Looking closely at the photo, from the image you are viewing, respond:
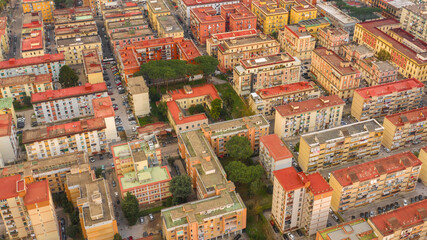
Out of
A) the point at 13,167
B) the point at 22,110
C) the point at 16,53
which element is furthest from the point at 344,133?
the point at 16,53

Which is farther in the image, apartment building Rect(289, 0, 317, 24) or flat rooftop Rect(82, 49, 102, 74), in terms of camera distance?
apartment building Rect(289, 0, 317, 24)

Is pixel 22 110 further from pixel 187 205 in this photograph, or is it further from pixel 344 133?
pixel 344 133

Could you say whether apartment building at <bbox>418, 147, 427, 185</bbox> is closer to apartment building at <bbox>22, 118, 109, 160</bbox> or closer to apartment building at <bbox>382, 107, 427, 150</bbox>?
apartment building at <bbox>382, 107, 427, 150</bbox>

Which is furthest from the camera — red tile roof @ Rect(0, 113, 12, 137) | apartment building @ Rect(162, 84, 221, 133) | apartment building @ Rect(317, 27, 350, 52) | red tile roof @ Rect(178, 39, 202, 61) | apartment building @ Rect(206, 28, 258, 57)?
apartment building @ Rect(317, 27, 350, 52)

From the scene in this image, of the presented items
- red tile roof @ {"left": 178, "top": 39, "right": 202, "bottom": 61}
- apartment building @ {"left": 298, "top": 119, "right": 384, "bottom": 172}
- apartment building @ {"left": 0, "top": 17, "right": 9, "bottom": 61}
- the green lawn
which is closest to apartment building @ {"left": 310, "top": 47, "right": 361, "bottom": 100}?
apartment building @ {"left": 298, "top": 119, "right": 384, "bottom": 172}

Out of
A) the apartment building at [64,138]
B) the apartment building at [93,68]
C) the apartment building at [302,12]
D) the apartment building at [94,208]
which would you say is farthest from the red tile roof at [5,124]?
the apartment building at [302,12]

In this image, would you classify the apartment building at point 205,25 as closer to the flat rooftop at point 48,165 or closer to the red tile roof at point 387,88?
the red tile roof at point 387,88

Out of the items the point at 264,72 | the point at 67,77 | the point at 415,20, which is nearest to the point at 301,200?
the point at 264,72
